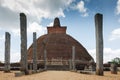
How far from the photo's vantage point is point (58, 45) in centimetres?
6775

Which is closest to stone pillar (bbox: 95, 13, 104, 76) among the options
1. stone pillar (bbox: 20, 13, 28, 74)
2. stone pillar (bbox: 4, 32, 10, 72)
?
stone pillar (bbox: 20, 13, 28, 74)

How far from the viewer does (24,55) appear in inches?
823

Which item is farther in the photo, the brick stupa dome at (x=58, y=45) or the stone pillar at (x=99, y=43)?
the brick stupa dome at (x=58, y=45)

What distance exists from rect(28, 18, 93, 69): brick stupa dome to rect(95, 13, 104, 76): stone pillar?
42.0 metres

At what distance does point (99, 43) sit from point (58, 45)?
47.1m

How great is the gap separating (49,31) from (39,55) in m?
11.5

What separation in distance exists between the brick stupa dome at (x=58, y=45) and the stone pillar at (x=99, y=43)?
42.0 metres

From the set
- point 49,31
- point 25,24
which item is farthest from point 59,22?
point 25,24

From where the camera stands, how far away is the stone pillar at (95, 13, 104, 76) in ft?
67.9

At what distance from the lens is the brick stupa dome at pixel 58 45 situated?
6444 cm

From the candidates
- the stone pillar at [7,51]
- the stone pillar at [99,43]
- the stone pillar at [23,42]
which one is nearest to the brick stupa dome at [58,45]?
the stone pillar at [7,51]

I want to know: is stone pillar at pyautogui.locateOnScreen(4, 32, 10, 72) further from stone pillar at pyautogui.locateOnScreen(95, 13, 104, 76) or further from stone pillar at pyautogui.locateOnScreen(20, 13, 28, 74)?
stone pillar at pyautogui.locateOnScreen(95, 13, 104, 76)

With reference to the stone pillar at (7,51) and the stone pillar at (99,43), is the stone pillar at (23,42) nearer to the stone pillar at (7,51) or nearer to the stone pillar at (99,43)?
the stone pillar at (99,43)

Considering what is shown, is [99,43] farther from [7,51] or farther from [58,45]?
[58,45]
